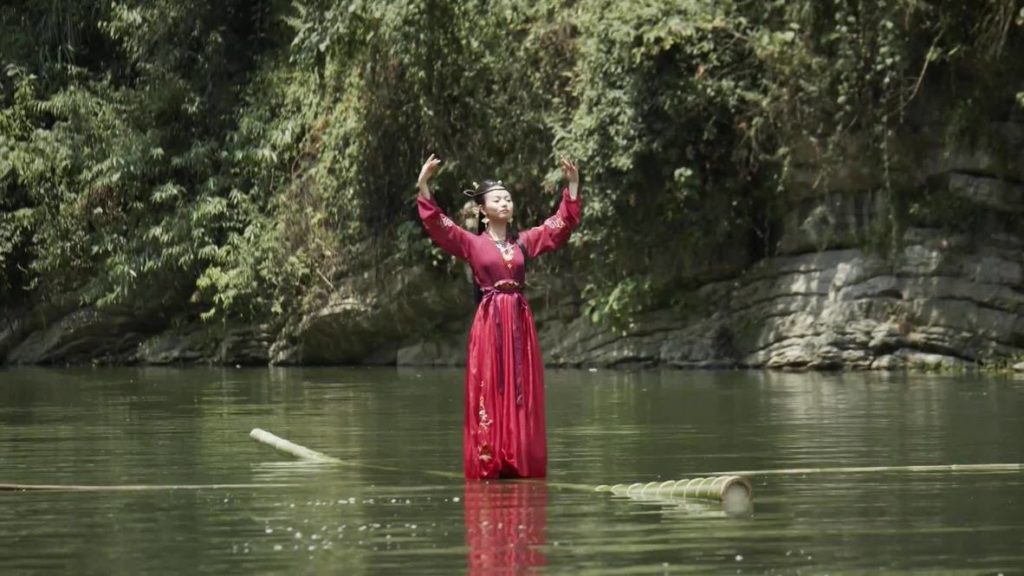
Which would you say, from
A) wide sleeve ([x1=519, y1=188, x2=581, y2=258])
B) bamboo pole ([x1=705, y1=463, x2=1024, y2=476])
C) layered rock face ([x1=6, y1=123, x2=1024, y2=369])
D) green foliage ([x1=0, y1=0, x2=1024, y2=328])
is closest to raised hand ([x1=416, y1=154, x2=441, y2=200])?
wide sleeve ([x1=519, y1=188, x2=581, y2=258])

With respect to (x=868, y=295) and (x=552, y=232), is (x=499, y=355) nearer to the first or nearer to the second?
(x=552, y=232)

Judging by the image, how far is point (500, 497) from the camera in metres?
9.01

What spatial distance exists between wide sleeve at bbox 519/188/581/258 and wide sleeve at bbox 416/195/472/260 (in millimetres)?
323

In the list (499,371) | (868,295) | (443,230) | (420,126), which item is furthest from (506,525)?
(420,126)

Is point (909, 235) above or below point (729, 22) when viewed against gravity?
below

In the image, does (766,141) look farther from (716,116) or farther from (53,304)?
(53,304)

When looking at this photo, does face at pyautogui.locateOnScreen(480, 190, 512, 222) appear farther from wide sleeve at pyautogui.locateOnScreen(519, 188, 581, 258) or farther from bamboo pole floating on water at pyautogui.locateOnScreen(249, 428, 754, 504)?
bamboo pole floating on water at pyautogui.locateOnScreen(249, 428, 754, 504)

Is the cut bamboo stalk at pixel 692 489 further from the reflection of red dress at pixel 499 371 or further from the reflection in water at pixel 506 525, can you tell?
the reflection of red dress at pixel 499 371

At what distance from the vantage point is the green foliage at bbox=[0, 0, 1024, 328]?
22109 millimetres

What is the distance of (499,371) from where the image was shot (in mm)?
10039

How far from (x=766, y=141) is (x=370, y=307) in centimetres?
663

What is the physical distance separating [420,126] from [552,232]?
16824mm

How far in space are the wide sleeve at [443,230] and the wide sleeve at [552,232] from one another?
323 millimetres

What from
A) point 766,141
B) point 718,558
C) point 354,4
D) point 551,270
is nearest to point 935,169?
point 766,141
